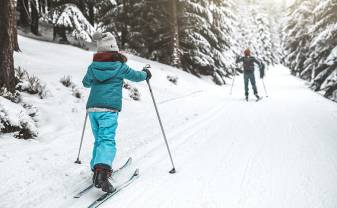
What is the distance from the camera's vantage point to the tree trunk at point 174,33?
62.7ft

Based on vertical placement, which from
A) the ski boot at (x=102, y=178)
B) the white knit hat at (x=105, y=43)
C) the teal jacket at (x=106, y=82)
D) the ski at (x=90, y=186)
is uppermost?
the white knit hat at (x=105, y=43)

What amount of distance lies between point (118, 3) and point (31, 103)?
47.9 feet

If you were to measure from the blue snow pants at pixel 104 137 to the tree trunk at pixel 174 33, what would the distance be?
1516 centimetres

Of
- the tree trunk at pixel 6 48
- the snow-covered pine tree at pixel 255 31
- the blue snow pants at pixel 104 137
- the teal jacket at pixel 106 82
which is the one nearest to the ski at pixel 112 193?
the blue snow pants at pixel 104 137

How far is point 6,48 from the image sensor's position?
23.5 ft

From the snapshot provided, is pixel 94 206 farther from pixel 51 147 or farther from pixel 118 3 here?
pixel 118 3

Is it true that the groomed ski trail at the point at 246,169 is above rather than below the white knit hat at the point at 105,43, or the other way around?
below

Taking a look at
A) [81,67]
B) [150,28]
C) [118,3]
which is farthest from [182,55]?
[81,67]

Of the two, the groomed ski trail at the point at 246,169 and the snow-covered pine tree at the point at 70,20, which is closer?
the groomed ski trail at the point at 246,169

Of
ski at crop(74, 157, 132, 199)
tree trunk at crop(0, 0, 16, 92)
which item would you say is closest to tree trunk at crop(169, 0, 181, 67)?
tree trunk at crop(0, 0, 16, 92)

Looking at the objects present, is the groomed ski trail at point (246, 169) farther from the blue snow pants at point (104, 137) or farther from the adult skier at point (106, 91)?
the adult skier at point (106, 91)

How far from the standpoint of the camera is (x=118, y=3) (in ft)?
68.3

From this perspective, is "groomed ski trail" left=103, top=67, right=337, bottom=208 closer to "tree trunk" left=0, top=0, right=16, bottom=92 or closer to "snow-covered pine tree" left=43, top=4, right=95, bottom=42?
"tree trunk" left=0, top=0, right=16, bottom=92

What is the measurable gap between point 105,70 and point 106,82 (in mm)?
176
